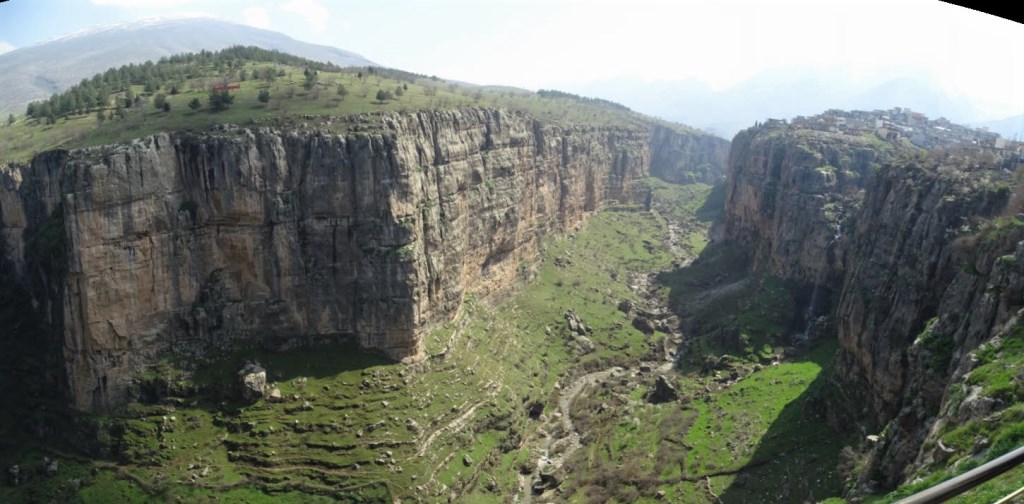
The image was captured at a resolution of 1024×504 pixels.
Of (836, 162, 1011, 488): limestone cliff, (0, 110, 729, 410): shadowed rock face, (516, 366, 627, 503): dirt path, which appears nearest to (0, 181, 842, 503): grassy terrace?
(516, 366, 627, 503): dirt path

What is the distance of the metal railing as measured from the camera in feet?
18.5

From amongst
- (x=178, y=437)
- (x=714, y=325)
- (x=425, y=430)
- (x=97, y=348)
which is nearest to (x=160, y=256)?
(x=97, y=348)

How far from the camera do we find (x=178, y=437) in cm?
5409

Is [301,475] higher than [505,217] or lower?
lower

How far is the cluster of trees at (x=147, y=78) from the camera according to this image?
71562 mm

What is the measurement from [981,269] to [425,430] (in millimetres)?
43864

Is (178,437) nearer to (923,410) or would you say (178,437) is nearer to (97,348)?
(97,348)

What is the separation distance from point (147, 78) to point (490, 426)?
6354 cm

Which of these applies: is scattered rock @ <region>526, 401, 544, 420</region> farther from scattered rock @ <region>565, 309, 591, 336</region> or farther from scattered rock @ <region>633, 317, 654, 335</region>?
scattered rock @ <region>633, 317, 654, 335</region>

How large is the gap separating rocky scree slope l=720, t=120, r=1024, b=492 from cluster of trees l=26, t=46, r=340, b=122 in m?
69.6

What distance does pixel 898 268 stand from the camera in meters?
53.2

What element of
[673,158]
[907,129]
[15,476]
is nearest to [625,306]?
[907,129]

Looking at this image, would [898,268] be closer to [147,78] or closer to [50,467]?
[50,467]

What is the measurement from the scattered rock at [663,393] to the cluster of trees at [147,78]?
198ft
